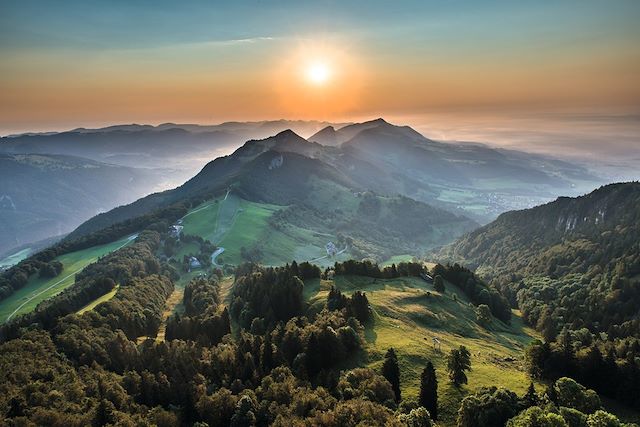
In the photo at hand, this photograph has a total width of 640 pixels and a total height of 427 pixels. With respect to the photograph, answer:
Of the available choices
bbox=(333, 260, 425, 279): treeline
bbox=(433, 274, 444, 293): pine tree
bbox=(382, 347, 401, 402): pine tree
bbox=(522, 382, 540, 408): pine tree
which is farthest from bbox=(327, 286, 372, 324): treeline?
bbox=(433, 274, 444, 293): pine tree

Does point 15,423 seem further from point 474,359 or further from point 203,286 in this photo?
point 203,286

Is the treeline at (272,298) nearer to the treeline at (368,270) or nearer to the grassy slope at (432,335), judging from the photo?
the grassy slope at (432,335)

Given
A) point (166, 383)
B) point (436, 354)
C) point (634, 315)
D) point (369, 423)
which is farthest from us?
point (634, 315)

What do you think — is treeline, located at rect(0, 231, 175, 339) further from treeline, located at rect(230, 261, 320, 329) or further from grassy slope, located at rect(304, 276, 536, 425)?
grassy slope, located at rect(304, 276, 536, 425)

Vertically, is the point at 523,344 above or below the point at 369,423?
below

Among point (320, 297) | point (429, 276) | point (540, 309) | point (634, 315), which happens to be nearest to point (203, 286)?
point (320, 297)
